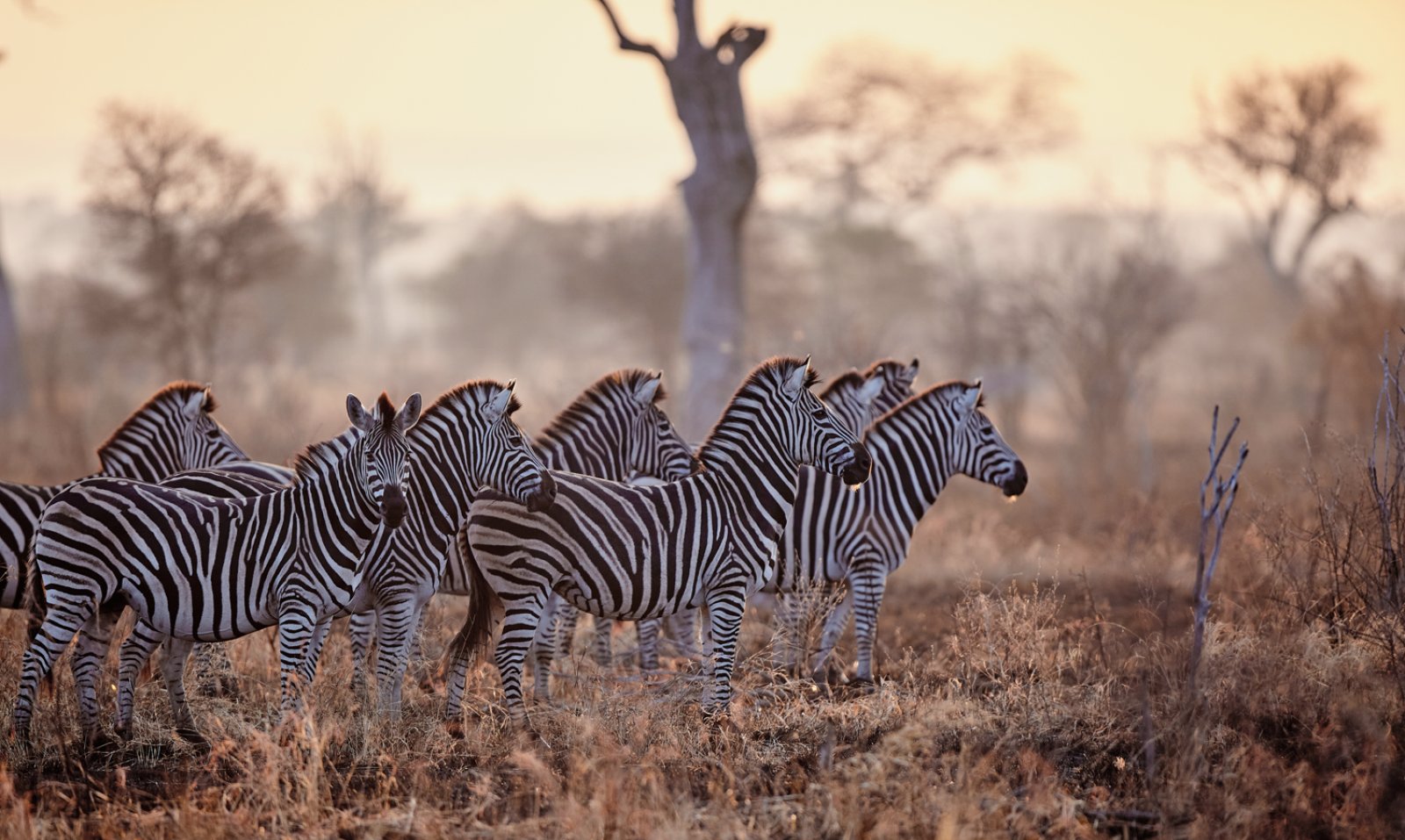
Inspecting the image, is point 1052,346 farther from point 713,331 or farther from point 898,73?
point 898,73

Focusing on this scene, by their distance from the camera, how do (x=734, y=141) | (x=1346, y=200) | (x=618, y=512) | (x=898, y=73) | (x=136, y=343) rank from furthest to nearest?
(x=898, y=73) → (x=1346, y=200) → (x=136, y=343) → (x=734, y=141) → (x=618, y=512)

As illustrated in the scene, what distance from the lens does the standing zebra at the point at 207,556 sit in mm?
6047

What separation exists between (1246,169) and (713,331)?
17.7 metres

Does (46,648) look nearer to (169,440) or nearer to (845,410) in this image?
(169,440)

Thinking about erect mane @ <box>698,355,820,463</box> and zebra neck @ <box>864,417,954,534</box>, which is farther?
zebra neck @ <box>864,417,954,534</box>

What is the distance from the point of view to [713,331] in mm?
15703

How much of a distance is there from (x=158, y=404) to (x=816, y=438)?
169 inches

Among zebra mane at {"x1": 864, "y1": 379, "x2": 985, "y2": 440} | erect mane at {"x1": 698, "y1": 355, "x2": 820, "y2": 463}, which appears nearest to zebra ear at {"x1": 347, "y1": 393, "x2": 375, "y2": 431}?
erect mane at {"x1": 698, "y1": 355, "x2": 820, "y2": 463}

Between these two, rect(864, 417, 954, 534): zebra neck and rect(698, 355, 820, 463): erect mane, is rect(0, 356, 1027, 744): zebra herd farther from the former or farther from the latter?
rect(864, 417, 954, 534): zebra neck

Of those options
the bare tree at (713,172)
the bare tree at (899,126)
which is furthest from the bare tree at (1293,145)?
the bare tree at (713,172)

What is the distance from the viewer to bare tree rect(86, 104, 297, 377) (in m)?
20.5

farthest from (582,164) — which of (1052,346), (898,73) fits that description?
(1052,346)

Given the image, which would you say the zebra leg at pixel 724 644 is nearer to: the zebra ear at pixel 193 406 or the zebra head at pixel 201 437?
the zebra head at pixel 201 437

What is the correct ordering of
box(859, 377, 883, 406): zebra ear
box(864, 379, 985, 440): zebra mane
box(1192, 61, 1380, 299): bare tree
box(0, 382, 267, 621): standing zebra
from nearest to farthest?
box(0, 382, 267, 621): standing zebra → box(864, 379, 985, 440): zebra mane → box(859, 377, 883, 406): zebra ear → box(1192, 61, 1380, 299): bare tree
